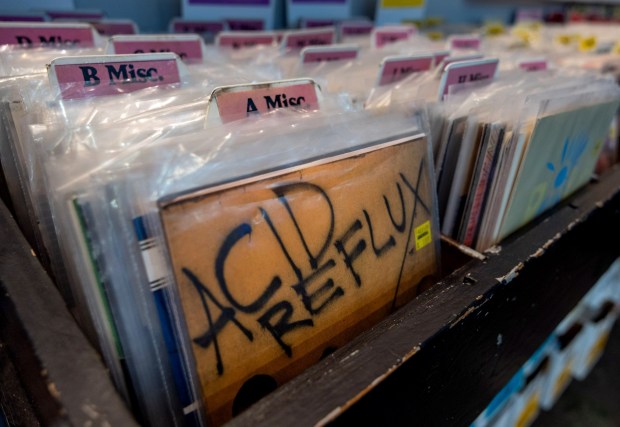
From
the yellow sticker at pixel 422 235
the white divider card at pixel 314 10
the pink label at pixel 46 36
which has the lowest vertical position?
the yellow sticker at pixel 422 235

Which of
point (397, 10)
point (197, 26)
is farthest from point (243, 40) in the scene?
point (397, 10)

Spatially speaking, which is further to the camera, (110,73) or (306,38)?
(306,38)

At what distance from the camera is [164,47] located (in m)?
0.88

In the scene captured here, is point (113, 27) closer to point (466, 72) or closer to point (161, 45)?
point (161, 45)

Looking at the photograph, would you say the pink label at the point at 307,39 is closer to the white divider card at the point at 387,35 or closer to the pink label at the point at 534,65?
the white divider card at the point at 387,35

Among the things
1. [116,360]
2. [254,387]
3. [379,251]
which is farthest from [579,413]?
[116,360]

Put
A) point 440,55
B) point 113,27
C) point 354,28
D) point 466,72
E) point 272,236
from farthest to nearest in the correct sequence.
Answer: point 354,28, point 113,27, point 440,55, point 466,72, point 272,236

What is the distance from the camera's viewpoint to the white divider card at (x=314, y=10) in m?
1.70

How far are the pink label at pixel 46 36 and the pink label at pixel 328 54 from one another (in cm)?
52

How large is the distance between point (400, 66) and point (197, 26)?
3.01 feet

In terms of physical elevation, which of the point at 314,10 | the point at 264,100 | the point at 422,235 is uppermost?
the point at 314,10

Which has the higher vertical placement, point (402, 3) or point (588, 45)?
point (402, 3)

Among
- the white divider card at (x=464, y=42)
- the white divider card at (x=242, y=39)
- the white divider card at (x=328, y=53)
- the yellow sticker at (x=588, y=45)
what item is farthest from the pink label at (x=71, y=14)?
the yellow sticker at (x=588, y=45)

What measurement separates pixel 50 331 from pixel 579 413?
1.85 meters
